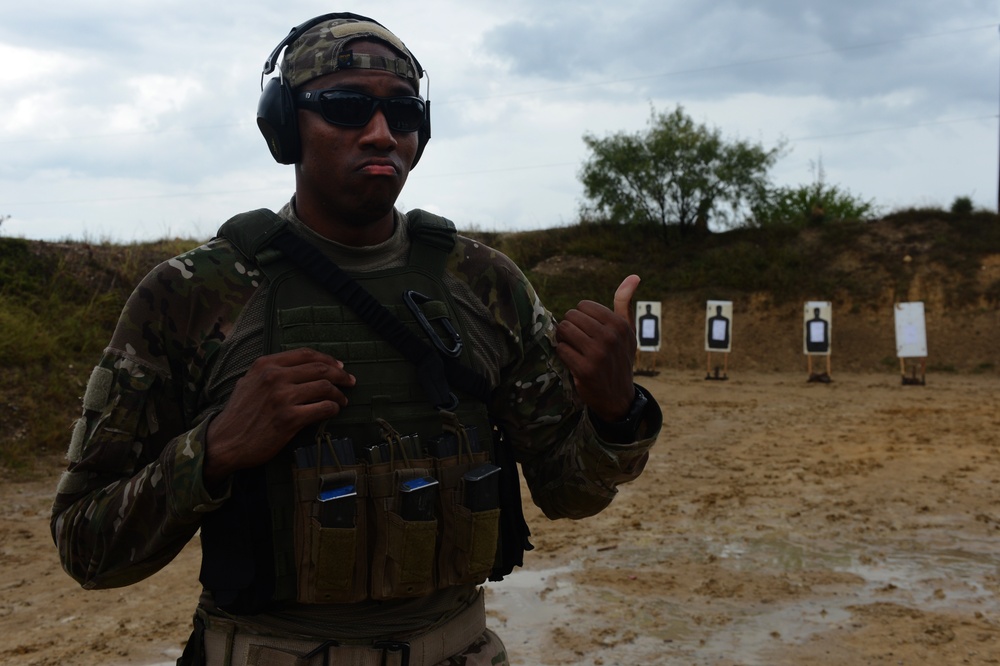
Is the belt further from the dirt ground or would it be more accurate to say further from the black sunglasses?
the dirt ground

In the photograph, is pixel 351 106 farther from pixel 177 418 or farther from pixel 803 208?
pixel 803 208

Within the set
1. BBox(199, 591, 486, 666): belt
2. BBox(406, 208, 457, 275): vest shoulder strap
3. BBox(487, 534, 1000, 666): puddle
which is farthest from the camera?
BBox(487, 534, 1000, 666): puddle

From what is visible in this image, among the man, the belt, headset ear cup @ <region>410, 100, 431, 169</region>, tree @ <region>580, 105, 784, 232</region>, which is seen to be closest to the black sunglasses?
the man

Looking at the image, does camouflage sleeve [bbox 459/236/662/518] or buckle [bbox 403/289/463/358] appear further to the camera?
camouflage sleeve [bbox 459/236/662/518]

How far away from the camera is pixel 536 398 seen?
86.3 inches

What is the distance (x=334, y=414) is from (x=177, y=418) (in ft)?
1.13

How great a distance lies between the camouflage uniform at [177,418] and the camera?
183 centimetres

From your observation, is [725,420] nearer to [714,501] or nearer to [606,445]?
[714,501]

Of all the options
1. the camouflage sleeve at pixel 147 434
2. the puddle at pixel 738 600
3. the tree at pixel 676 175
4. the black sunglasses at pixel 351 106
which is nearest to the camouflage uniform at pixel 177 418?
the camouflage sleeve at pixel 147 434

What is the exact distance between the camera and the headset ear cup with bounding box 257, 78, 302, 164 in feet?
6.84

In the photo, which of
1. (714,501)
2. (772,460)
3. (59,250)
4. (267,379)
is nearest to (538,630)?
→ (714,501)

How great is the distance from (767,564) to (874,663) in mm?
1684

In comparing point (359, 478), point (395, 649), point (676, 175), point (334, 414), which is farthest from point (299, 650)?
point (676, 175)

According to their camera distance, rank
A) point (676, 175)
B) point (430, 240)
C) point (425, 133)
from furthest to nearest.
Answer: point (676, 175)
point (425, 133)
point (430, 240)
